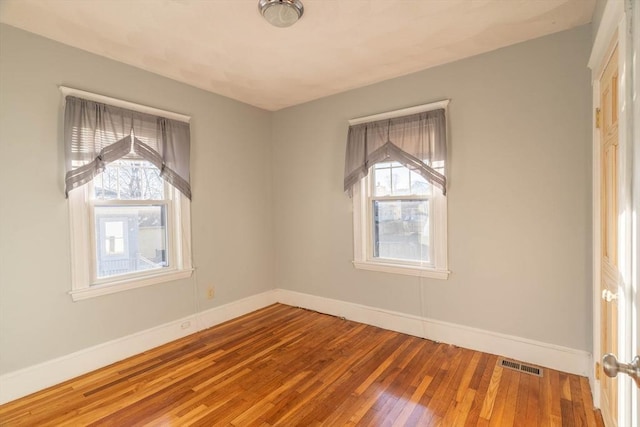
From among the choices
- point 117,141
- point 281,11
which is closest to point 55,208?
point 117,141

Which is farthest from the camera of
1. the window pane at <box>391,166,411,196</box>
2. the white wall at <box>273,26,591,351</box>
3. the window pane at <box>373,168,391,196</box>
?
the window pane at <box>373,168,391,196</box>

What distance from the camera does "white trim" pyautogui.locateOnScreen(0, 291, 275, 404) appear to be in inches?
89.0

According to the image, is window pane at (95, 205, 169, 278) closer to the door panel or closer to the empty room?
the empty room

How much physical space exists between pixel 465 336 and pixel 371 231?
55.1 inches

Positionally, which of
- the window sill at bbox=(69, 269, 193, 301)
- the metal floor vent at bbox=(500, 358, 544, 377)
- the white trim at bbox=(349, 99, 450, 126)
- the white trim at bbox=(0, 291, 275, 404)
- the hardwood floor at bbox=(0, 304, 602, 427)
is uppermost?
the white trim at bbox=(349, 99, 450, 126)

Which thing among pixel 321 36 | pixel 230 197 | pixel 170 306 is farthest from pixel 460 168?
pixel 170 306

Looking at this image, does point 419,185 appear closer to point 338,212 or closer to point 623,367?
point 338,212

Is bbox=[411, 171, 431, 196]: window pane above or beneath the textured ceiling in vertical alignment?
beneath

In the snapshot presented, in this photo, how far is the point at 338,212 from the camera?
12.4 feet

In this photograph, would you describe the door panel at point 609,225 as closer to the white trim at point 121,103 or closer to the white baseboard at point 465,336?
the white baseboard at point 465,336

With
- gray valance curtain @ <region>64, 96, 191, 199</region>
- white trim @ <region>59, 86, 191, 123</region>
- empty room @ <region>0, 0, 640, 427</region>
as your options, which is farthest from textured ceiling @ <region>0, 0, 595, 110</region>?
gray valance curtain @ <region>64, 96, 191, 199</region>

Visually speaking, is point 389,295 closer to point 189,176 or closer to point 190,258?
point 190,258

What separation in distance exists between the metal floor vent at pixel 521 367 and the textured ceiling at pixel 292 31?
106 inches

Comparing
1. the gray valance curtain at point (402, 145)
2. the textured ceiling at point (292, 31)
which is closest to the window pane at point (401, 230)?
the gray valance curtain at point (402, 145)
